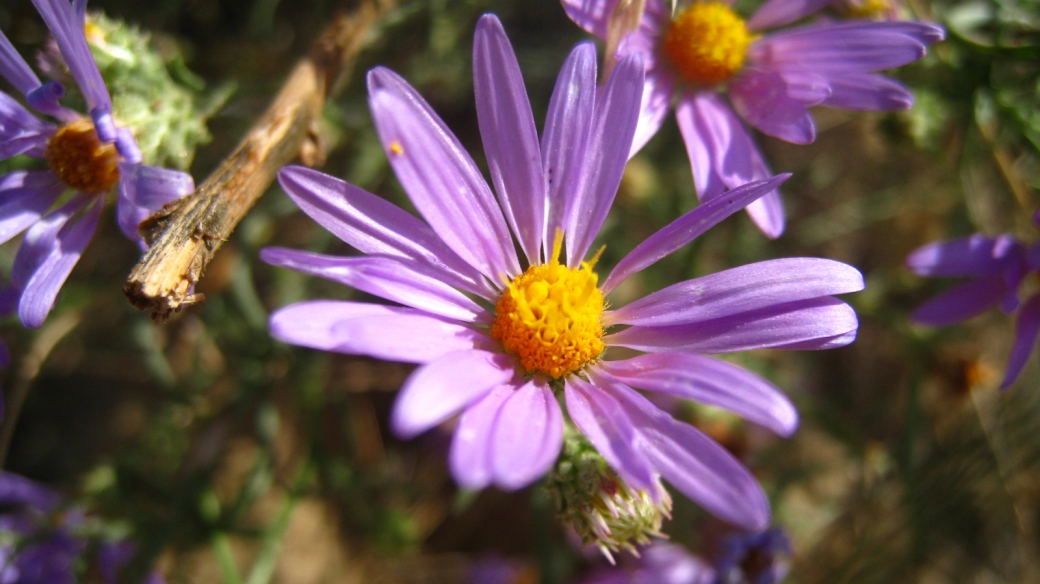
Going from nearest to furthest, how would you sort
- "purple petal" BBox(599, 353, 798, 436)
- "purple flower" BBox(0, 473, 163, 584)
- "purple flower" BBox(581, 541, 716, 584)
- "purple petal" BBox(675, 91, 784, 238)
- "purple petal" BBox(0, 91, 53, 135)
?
"purple petal" BBox(599, 353, 798, 436) < "purple petal" BBox(0, 91, 53, 135) < "purple petal" BBox(675, 91, 784, 238) < "purple flower" BBox(0, 473, 163, 584) < "purple flower" BBox(581, 541, 716, 584)

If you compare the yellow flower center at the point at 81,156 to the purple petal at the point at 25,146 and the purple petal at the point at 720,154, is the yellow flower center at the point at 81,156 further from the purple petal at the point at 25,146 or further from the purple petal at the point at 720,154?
the purple petal at the point at 720,154

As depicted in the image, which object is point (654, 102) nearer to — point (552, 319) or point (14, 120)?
point (552, 319)

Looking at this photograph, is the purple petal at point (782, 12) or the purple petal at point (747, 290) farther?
the purple petal at point (782, 12)

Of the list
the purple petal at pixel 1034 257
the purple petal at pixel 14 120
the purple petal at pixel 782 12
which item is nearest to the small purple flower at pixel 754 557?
the purple petal at pixel 1034 257

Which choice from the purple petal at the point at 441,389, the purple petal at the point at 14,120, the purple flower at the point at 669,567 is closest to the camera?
the purple petal at the point at 441,389

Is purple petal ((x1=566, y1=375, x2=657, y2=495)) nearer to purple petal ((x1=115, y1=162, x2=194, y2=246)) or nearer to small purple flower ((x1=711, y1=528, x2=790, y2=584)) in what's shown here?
purple petal ((x1=115, y1=162, x2=194, y2=246))

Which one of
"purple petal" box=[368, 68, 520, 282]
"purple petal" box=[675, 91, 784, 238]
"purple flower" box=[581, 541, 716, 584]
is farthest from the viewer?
"purple flower" box=[581, 541, 716, 584]

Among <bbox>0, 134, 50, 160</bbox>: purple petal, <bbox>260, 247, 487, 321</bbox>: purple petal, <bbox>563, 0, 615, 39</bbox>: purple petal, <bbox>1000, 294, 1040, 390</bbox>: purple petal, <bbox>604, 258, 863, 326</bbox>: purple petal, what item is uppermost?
<bbox>0, 134, 50, 160</bbox>: purple petal

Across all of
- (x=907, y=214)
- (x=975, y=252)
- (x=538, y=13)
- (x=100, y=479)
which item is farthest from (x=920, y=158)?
(x=100, y=479)

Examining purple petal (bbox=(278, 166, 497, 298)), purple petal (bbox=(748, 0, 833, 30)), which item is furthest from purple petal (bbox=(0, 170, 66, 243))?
purple petal (bbox=(748, 0, 833, 30))
